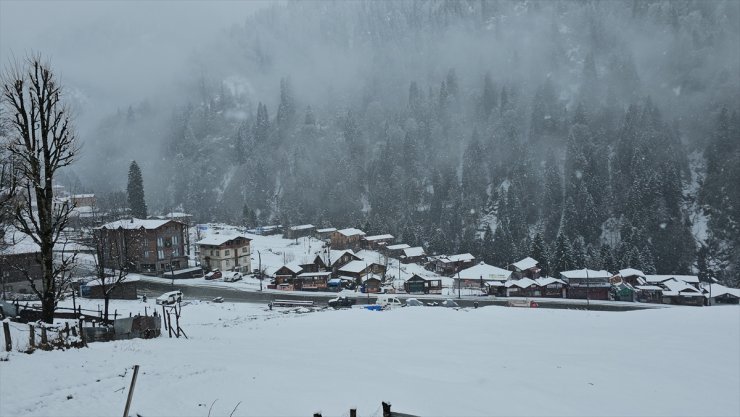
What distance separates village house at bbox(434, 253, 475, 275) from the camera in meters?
85.1

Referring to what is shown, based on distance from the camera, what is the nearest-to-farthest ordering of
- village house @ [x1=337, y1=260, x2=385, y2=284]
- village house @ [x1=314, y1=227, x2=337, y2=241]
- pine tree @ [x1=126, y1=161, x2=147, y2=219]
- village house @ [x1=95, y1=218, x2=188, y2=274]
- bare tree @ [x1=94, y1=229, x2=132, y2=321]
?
bare tree @ [x1=94, y1=229, x2=132, y2=321] < village house @ [x1=95, y1=218, x2=188, y2=274] < village house @ [x1=337, y1=260, x2=385, y2=284] < pine tree @ [x1=126, y1=161, x2=147, y2=219] < village house @ [x1=314, y1=227, x2=337, y2=241]

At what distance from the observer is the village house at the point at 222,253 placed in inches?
2869

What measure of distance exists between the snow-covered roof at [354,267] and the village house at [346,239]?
80.4 ft

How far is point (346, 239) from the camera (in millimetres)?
102125

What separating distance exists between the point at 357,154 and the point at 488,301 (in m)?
129

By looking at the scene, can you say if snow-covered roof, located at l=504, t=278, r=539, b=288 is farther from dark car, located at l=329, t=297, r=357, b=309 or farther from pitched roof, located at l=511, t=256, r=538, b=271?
dark car, located at l=329, t=297, r=357, b=309

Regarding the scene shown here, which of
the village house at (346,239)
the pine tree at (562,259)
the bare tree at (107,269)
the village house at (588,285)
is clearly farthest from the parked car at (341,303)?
the village house at (346,239)


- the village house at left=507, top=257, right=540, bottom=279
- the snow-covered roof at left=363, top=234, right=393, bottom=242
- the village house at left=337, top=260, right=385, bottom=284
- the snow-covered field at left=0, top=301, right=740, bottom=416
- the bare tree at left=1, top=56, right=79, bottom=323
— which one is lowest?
the village house at left=507, top=257, right=540, bottom=279

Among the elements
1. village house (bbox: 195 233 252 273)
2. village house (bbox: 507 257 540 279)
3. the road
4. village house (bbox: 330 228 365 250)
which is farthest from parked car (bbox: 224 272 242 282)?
village house (bbox: 507 257 540 279)

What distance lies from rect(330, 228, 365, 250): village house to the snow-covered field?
77.6m

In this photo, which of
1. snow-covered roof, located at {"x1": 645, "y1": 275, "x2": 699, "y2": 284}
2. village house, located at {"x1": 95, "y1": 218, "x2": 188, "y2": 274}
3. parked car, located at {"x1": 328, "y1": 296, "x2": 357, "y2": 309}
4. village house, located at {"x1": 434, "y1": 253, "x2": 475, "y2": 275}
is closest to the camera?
parked car, located at {"x1": 328, "y1": 296, "x2": 357, "y2": 309}

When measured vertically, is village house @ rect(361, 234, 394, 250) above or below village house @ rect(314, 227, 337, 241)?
below

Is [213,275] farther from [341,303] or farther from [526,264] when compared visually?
[526,264]

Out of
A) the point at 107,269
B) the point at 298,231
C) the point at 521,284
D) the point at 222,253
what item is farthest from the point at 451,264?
the point at 107,269
